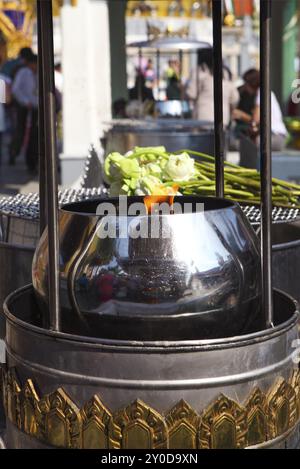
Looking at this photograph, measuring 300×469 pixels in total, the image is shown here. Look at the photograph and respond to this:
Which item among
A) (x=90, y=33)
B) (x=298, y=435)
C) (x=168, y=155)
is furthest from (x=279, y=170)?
(x=298, y=435)

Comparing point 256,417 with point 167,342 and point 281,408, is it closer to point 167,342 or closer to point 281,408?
point 281,408

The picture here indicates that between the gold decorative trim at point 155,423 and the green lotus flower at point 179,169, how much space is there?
1492 millimetres

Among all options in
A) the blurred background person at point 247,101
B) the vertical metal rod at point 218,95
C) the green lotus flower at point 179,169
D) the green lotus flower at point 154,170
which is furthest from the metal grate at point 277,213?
the blurred background person at point 247,101

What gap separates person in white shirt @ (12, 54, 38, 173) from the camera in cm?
1399

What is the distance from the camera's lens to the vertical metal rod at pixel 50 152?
2.03 m

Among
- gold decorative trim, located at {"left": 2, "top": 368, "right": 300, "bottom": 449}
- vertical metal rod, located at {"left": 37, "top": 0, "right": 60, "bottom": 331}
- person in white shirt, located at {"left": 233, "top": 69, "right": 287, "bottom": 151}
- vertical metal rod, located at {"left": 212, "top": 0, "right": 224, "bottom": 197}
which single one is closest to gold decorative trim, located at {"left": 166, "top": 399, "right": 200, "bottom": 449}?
gold decorative trim, located at {"left": 2, "top": 368, "right": 300, "bottom": 449}

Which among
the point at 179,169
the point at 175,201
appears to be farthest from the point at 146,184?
the point at 175,201

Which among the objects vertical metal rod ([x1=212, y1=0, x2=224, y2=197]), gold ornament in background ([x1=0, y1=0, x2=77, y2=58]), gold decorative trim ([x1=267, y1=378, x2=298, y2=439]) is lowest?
gold decorative trim ([x1=267, y1=378, x2=298, y2=439])

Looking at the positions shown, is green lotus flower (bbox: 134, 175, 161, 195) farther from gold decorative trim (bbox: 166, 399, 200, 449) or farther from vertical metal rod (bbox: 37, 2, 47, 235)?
gold decorative trim (bbox: 166, 399, 200, 449)

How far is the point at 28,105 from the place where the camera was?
14211mm

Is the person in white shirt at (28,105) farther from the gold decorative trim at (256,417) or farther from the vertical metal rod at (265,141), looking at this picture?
the gold decorative trim at (256,417)

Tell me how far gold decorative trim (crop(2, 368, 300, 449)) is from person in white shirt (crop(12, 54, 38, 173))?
12.0 metres
